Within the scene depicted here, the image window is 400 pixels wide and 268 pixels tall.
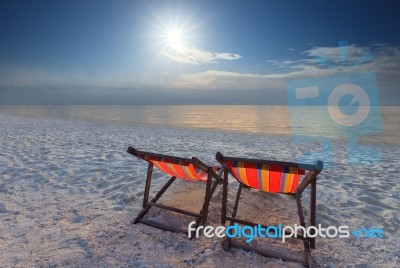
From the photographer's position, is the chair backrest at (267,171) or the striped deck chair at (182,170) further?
the striped deck chair at (182,170)

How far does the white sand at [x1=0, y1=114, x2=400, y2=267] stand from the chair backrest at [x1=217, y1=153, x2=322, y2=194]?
2.63ft

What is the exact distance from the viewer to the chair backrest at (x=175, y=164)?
3268 mm

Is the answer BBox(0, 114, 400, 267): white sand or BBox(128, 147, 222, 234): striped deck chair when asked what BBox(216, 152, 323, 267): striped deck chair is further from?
BBox(128, 147, 222, 234): striped deck chair

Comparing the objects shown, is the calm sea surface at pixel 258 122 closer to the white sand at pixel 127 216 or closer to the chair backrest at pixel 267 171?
the white sand at pixel 127 216

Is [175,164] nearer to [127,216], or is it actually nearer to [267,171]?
[267,171]

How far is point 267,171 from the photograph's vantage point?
298 cm

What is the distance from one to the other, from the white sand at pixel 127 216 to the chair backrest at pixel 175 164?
0.80 metres

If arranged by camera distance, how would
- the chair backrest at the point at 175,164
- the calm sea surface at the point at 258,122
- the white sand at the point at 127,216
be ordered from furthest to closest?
the calm sea surface at the point at 258,122 < the chair backrest at the point at 175,164 < the white sand at the point at 127,216

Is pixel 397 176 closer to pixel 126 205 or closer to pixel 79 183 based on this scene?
pixel 126 205

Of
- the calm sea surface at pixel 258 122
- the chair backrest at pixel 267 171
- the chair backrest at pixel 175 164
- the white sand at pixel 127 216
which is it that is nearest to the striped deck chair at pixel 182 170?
the chair backrest at pixel 175 164

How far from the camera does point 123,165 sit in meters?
6.85

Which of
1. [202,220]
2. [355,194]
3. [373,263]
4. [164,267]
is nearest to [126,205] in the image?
[202,220]

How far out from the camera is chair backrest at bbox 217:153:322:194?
2.71 meters

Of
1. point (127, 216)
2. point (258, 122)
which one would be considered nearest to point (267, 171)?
point (127, 216)
